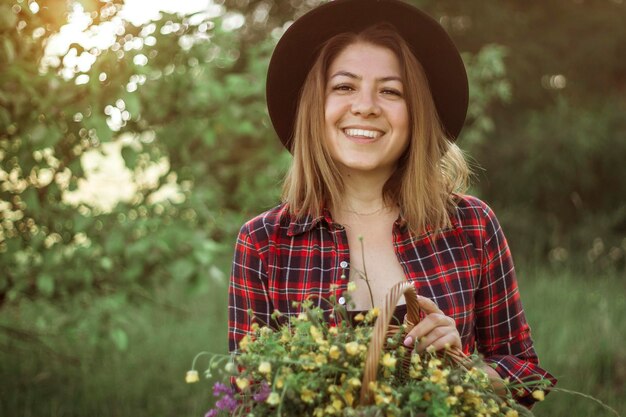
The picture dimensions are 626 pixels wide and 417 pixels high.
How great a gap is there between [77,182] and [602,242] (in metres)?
5.17

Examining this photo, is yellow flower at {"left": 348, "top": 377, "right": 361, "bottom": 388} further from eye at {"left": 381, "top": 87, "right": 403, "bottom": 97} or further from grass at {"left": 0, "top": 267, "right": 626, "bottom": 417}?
grass at {"left": 0, "top": 267, "right": 626, "bottom": 417}

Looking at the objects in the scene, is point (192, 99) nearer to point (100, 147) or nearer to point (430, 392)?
point (100, 147)

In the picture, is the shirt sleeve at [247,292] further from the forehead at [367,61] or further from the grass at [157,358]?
the grass at [157,358]

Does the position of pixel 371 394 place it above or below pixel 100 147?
below

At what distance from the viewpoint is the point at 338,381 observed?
142cm

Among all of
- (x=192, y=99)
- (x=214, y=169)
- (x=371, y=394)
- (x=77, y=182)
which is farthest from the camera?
(x=214, y=169)

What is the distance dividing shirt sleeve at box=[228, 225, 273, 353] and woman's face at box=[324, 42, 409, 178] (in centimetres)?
40

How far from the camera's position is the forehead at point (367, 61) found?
2.14 metres

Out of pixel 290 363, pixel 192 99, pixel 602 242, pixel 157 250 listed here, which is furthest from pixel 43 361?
pixel 602 242

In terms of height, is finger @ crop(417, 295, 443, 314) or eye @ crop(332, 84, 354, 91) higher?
eye @ crop(332, 84, 354, 91)

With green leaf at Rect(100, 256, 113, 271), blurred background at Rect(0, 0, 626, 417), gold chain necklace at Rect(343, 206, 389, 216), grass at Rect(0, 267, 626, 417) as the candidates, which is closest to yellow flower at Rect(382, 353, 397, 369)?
gold chain necklace at Rect(343, 206, 389, 216)

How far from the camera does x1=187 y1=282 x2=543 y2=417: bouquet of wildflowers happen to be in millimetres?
1316

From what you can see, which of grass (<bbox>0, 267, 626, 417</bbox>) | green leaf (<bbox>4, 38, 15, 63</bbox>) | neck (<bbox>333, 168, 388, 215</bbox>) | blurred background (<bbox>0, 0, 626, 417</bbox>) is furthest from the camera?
grass (<bbox>0, 267, 626, 417</bbox>)

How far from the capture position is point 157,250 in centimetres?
311
